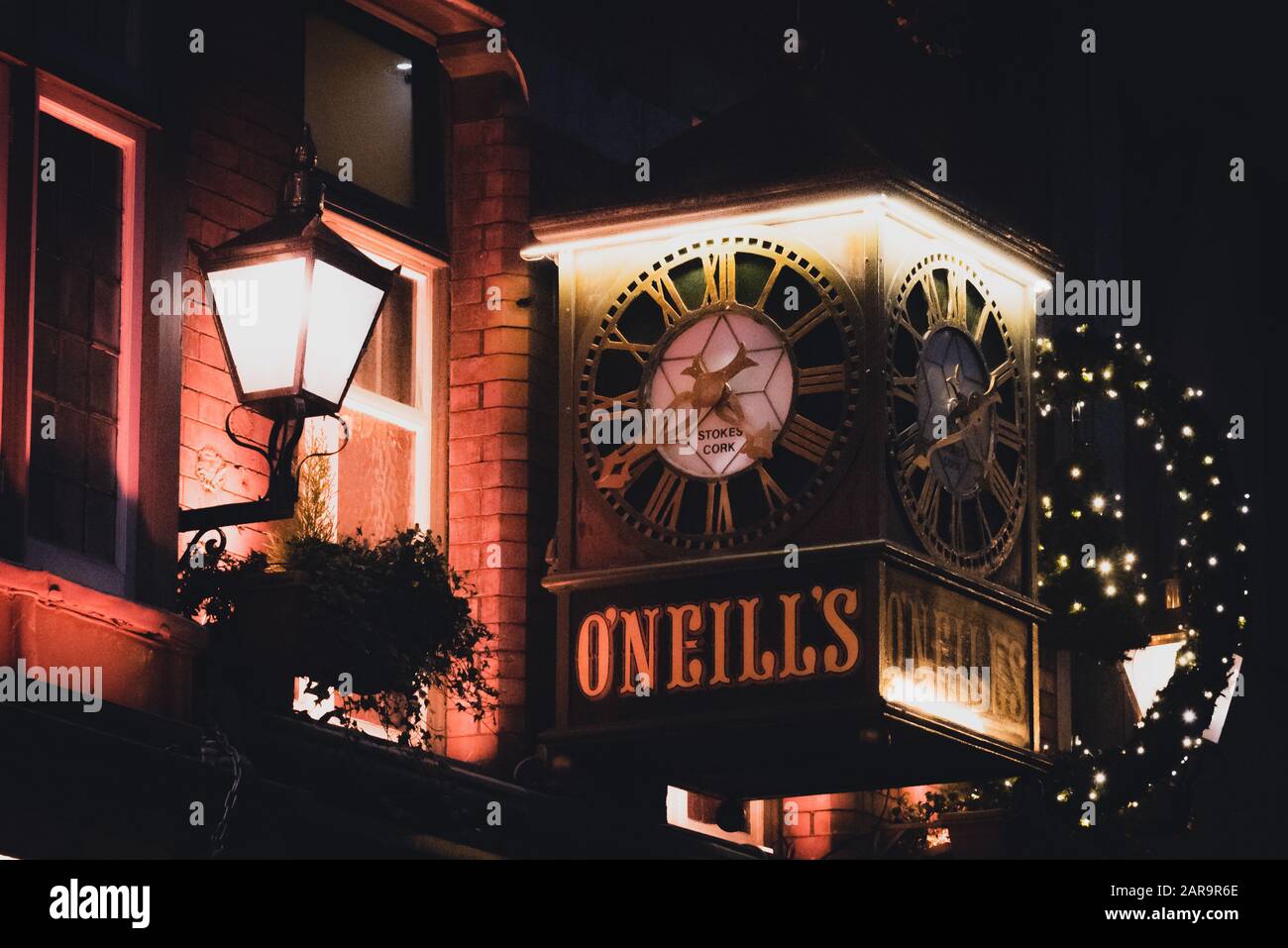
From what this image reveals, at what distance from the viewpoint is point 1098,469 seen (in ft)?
54.2

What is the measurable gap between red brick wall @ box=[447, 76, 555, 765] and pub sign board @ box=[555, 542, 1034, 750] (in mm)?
589

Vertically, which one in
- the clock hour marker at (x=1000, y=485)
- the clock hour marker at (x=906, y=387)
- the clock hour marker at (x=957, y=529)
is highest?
the clock hour marker at (x=906, y=387)

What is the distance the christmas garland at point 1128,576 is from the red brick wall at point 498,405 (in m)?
3.12

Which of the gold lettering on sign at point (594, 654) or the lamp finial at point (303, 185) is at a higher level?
the lamp finial at point (303, 185)

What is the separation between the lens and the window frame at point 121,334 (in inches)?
452

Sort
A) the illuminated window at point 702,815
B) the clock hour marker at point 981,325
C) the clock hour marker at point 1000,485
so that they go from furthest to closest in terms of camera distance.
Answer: the illuminated window at point 702,815, the clock hour marker at point 981,325, the clock hour marker at point 1000,485

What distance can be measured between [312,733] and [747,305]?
2778 mm

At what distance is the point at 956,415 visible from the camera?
536 inches

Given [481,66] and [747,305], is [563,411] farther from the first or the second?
[481,66]

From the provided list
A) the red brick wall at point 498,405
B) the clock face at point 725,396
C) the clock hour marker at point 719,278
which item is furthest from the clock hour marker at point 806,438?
the red brick wall at point 498,405

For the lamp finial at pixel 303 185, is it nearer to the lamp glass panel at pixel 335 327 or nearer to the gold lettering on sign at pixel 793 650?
the lamp glass panel at pixel 335 327

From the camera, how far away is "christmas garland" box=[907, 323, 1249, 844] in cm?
1602

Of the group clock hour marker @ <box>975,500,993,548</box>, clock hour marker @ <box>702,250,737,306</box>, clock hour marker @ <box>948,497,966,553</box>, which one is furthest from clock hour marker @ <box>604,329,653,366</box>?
clock hour marker @ <box>975,500,993,548</box>
